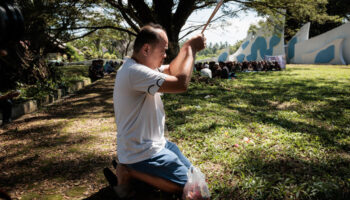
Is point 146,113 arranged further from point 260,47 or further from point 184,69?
point 260,47

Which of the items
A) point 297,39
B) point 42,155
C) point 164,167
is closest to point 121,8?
point 42,155

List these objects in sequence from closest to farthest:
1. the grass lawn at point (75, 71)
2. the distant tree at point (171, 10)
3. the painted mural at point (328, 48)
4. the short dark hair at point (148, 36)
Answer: the short dark hair at point (148, 36)
the distant tree at point (171, 10)
the grass lawn at point (75, 71)
the painted mural at point (328, 48)

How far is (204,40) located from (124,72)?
86 centimetres

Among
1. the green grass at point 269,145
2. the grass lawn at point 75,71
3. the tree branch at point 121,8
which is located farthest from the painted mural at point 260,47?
the green grass at point 269,145

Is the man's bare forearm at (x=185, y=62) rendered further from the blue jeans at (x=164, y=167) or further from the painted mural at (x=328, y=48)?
the painted mural at (x=328, y=48)

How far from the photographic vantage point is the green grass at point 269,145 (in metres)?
2.29

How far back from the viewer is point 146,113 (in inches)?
76.5

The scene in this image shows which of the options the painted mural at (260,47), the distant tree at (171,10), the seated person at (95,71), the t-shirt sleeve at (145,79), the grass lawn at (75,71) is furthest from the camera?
the painted mural at (260,47)

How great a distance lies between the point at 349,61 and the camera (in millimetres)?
22203

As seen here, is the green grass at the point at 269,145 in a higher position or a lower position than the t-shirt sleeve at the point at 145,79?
lower

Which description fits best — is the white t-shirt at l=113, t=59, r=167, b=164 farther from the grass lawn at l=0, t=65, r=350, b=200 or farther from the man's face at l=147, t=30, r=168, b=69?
the grass lawn at l=0, t=65, r=350, b=200

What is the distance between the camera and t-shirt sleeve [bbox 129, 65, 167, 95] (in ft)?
5.86

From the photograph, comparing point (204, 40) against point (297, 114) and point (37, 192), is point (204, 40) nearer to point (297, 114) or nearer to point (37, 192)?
point (37, 192)

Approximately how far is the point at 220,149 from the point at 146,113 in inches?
67.7
